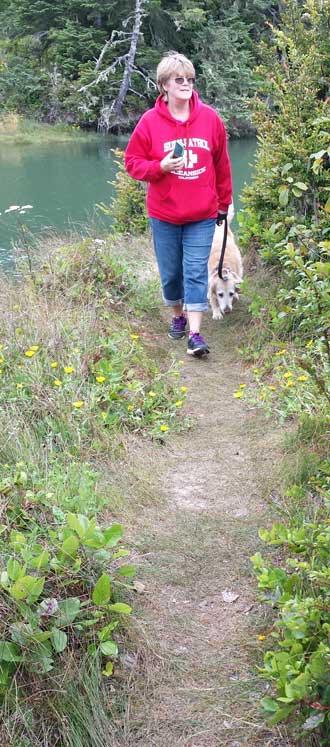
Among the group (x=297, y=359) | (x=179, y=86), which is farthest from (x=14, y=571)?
(x=179, y=86)

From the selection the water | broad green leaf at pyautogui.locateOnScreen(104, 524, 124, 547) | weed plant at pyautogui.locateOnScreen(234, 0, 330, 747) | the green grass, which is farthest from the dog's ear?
the green grass

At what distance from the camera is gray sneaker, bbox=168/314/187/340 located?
564cm

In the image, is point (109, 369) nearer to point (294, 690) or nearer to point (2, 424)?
point (2, 424)

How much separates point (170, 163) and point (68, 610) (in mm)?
3236

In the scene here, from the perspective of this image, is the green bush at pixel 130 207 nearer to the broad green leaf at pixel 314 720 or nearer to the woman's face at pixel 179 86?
the woman's face at pixel 179 86

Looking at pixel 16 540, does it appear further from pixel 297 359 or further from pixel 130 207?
pixel 130 207

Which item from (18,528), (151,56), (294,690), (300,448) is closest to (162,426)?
(300,448)

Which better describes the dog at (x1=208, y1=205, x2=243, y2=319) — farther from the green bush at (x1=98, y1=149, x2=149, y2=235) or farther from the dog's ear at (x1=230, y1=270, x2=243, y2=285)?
the green bush at (x1=98, y1=149, x2=149, y2=235)

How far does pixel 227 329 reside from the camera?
576cm

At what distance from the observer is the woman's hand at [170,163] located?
4.54m

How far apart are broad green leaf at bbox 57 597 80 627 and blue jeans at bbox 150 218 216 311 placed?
328 centimetres

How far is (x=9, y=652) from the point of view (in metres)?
2.01

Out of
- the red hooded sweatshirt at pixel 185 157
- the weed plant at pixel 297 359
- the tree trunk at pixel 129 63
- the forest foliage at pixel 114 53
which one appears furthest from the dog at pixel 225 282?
the tree trunk at pixel 129 63

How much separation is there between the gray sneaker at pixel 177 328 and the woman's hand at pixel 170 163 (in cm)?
140
